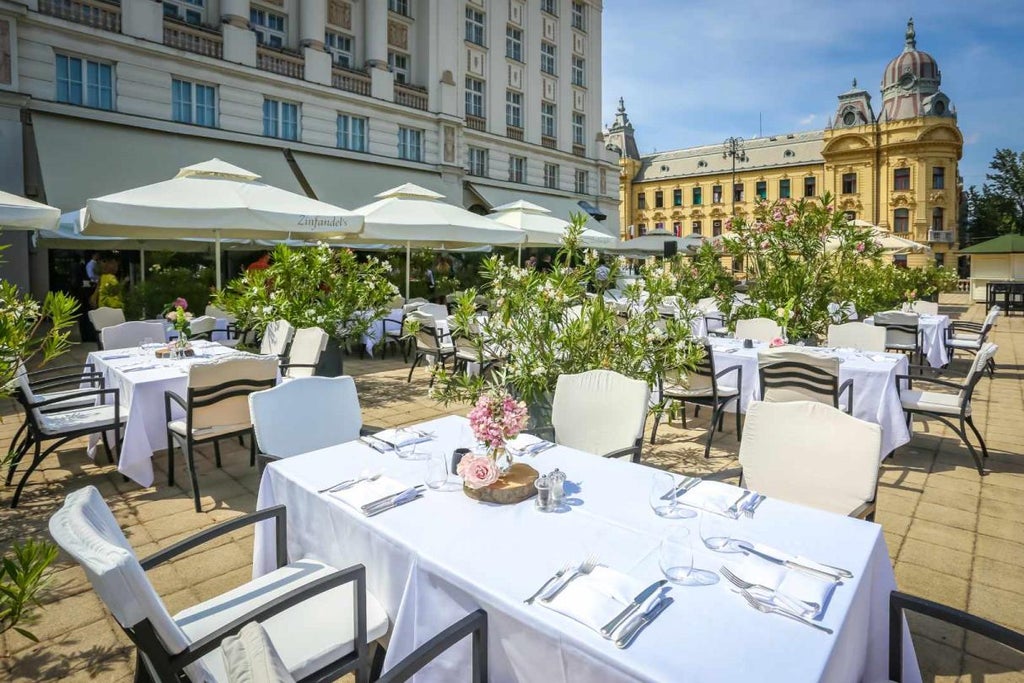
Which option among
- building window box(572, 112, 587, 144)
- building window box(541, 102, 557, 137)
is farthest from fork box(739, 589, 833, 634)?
building window box(572, 112, 587, 144)

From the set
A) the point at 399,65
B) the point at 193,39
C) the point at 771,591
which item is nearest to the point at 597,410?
the point at 771,591

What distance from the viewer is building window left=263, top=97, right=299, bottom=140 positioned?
16609mm

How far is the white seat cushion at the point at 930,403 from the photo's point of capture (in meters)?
4.95

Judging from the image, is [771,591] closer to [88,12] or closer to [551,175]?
[88,12]

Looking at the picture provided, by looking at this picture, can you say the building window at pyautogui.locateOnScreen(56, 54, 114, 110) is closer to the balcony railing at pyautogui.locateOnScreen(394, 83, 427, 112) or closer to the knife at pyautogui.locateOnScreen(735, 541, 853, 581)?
the balcony railing at pyautogui.locateOnScreen(394, 83, 427, 112)

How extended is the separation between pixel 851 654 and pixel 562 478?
0.97 metres

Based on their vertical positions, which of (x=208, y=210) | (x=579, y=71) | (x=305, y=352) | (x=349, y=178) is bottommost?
(x=305, y=352)

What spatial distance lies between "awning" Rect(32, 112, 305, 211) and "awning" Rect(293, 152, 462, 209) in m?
1.03

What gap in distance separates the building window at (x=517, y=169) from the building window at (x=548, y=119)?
219cm

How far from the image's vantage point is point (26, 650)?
2512mm

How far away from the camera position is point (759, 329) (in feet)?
23.3

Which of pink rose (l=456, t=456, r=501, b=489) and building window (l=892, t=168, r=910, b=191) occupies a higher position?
building window (l=892, t=168, r=910, b=191)

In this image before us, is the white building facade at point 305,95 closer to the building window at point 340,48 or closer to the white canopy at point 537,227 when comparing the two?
the building window at point 340,48

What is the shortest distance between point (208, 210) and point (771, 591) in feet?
22.6
